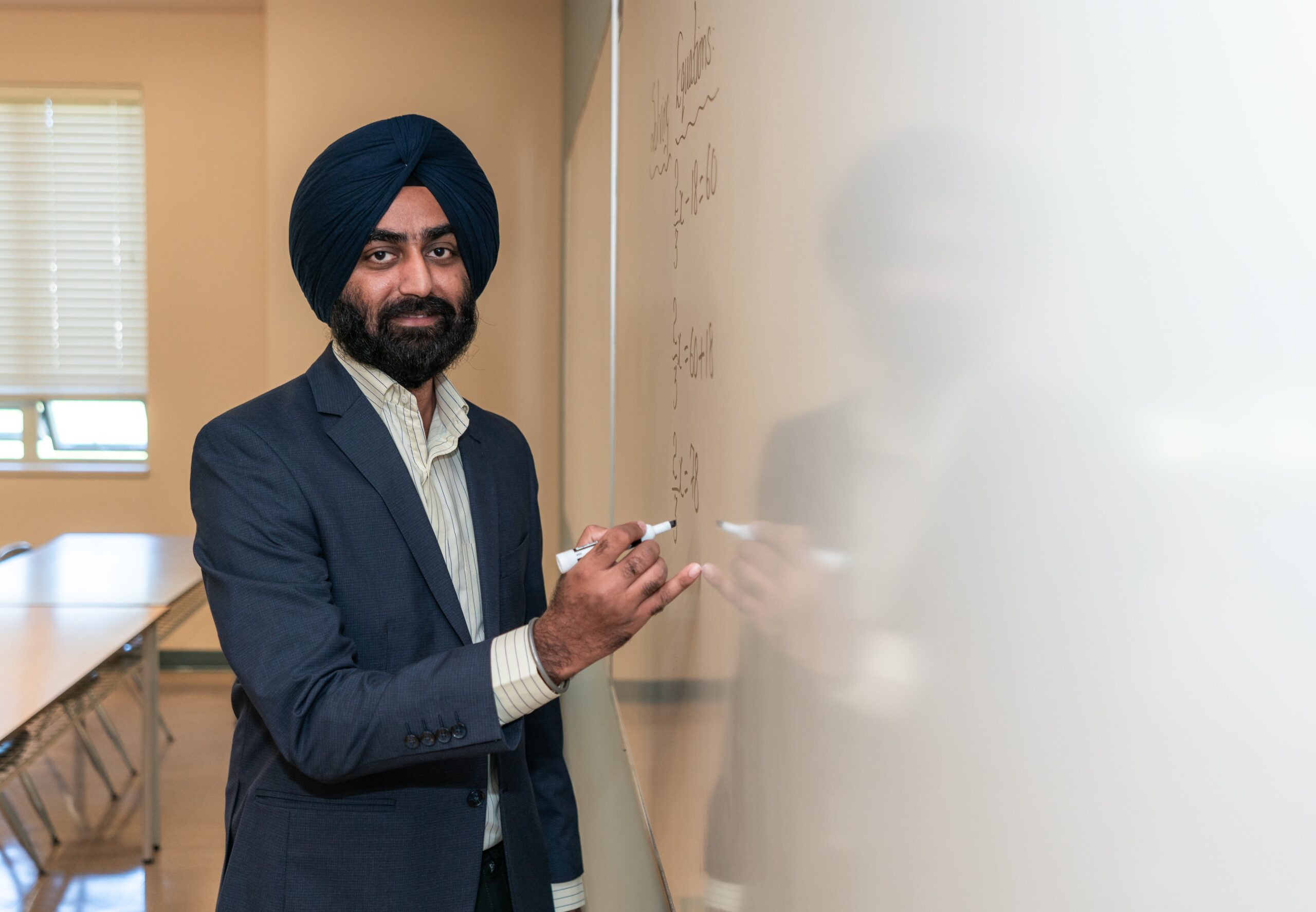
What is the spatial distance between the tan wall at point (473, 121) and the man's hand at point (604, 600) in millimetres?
3450

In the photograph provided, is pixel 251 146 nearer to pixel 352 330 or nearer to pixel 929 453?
pixel 352 330

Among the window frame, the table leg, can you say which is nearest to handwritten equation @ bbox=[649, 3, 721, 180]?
the table leg

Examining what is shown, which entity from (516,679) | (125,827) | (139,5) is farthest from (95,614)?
(139,5)

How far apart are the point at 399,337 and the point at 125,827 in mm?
3285

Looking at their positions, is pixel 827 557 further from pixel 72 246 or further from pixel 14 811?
pixel 72 246

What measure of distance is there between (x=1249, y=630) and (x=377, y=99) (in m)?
4.73

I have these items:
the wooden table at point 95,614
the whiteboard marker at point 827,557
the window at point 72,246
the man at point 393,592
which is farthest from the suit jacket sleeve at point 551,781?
the window at point 72,246

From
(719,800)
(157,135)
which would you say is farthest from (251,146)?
(719,800)

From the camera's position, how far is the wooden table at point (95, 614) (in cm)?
251

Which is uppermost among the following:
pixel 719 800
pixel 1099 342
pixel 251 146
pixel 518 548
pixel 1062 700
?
pixel 251 146

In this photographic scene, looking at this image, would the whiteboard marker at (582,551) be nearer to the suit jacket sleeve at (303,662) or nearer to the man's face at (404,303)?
the suit jacket sleeve at (303,662)

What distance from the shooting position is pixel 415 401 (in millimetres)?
1368

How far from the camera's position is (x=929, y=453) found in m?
0.50

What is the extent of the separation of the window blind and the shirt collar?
189 inches
